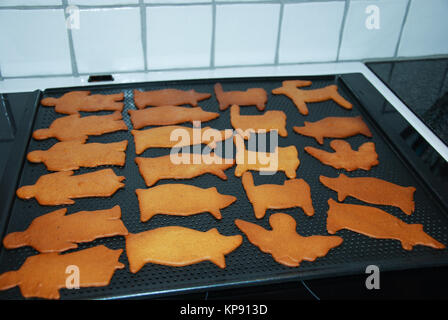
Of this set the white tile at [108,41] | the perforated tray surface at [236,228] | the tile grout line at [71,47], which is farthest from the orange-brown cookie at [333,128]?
the tile grout line at [71,47]

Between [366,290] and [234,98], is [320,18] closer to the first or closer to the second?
[234,98]

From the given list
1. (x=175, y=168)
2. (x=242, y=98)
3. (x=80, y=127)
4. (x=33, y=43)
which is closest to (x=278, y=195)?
(x=175, y=168)

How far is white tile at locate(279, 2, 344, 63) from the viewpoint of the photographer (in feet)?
3.54

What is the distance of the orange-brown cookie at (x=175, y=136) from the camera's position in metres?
0.86

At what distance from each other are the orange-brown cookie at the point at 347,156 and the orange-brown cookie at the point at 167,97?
286mm

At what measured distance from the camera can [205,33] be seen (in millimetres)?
1060

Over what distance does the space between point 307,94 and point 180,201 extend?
0.45 m

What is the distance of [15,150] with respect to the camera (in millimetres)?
816

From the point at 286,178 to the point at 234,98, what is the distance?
27cm

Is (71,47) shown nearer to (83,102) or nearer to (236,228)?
(83,102)

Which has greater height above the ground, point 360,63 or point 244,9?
point 244,9

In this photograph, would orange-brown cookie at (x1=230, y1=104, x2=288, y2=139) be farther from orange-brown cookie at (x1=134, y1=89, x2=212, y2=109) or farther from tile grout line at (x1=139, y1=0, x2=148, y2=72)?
tile grout line at (x1=139, y1=0, x2=148, y2=72)

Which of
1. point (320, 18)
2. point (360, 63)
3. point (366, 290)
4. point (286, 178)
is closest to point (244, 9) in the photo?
point (320, 18)
